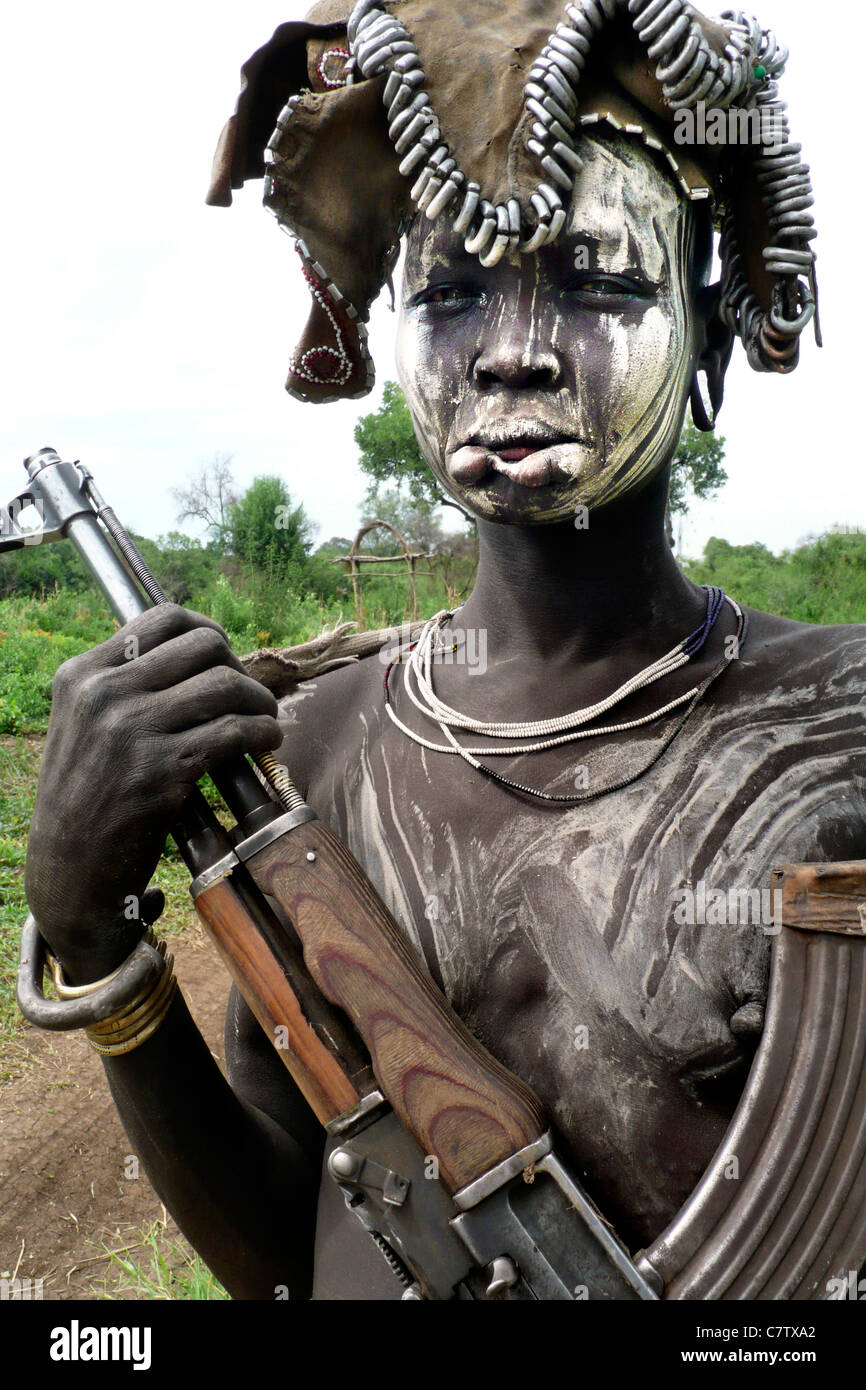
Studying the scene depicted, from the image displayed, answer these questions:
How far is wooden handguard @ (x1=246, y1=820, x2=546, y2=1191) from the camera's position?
162 centimetres

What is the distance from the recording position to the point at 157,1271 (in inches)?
163

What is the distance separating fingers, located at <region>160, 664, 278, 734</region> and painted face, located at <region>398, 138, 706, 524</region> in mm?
530

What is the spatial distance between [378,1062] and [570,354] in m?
1.25

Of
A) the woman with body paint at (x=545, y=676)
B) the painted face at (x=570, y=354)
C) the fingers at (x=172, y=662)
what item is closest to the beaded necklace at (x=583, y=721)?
the woman with body paint at (x=545, y=676)

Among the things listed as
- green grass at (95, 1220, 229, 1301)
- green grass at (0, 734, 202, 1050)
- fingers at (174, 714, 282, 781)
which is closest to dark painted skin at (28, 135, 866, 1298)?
fingers at (174, 714, 282, 781)

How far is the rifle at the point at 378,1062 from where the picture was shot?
1.59 m

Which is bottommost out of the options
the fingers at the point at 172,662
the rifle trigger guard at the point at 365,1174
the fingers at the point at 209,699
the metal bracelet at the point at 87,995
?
the rifle trigger guard at the point at 365,1174

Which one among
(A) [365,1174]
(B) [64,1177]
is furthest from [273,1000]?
(B) [64,1177]

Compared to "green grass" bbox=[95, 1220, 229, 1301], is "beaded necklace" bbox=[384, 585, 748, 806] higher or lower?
higher

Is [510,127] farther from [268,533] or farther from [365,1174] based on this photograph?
[268,533]

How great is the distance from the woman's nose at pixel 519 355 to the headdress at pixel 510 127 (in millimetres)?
115

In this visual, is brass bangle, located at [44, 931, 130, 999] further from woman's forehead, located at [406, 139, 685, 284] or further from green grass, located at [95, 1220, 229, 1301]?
green grass, located at [95, 1220, 229, 1301]

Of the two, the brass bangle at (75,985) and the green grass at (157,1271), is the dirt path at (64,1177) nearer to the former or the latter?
the green grass at (157,1271)
